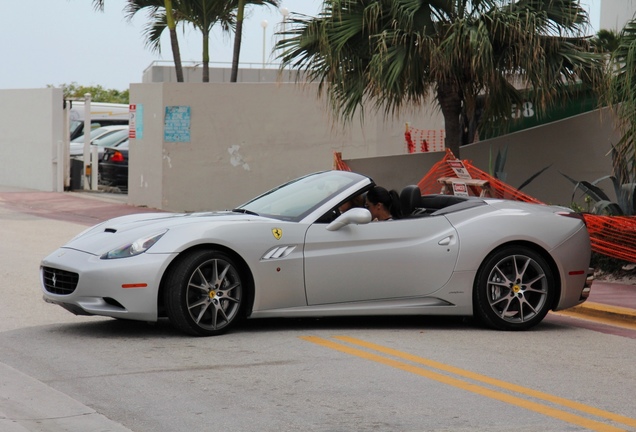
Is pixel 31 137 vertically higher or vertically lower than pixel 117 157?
higher

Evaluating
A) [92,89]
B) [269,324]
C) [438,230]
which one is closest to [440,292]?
[438,230]

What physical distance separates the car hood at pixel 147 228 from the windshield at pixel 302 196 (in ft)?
0.91

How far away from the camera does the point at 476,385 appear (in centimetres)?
668

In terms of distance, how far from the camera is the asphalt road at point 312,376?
5.75 m

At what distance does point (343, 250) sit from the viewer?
8367 mm

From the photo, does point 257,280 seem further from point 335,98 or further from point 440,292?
point 335,98

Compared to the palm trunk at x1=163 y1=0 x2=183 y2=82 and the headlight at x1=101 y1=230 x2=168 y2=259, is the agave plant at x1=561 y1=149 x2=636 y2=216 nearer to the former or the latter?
the headlight at x1=101 y1=230 x2=168 y2=259

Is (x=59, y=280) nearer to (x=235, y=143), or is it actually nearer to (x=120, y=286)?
(x=120, y=286)

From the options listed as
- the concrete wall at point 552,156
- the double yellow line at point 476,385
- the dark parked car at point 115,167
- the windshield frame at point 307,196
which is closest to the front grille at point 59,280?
the windshield frame at point 307,196

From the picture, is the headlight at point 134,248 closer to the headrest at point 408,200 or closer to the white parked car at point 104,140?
the headrest at point 408,200

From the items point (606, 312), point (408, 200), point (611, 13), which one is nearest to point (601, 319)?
point (606, 312)

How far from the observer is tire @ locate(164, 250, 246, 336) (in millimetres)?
7863

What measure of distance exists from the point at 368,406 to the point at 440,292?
2667 mm

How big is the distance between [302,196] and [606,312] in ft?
10.7
